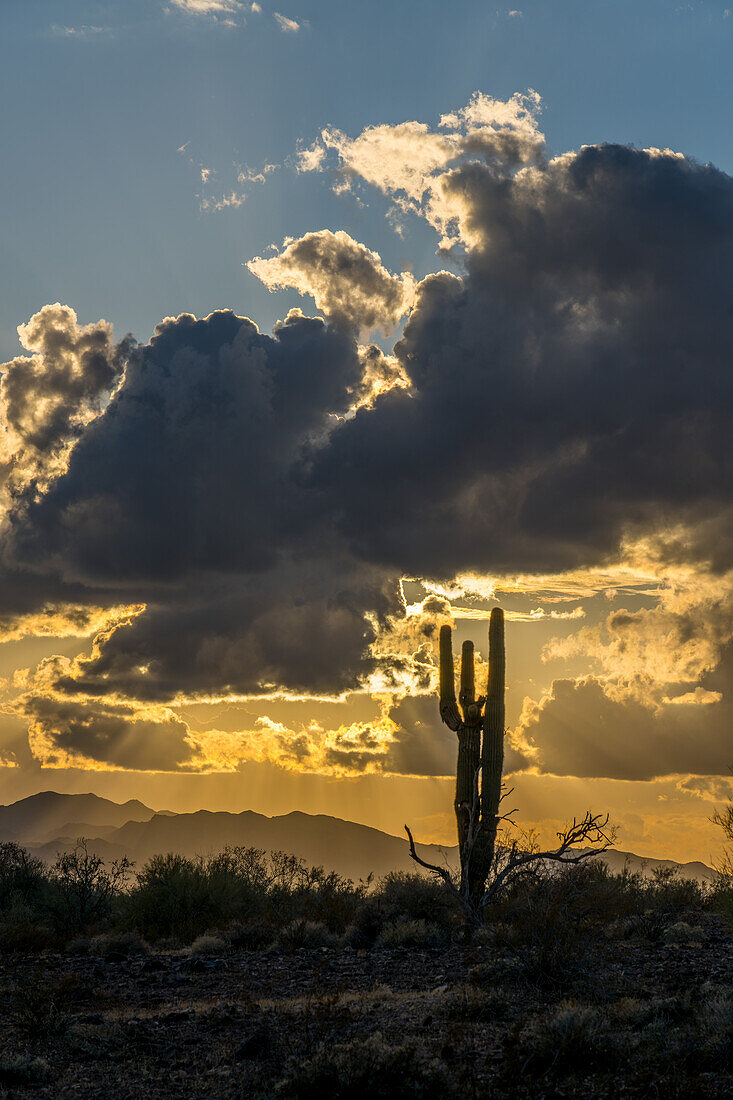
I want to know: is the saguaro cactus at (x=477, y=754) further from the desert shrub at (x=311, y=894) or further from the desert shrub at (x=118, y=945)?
the desert shrub at (x=118, y=945)

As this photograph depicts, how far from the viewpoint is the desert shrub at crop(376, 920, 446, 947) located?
17.6 metres

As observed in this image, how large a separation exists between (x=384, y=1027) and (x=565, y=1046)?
104 inches

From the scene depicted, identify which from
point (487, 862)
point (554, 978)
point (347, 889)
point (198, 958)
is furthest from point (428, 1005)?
point (347, 889)

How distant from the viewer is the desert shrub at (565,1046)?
8.48 meters

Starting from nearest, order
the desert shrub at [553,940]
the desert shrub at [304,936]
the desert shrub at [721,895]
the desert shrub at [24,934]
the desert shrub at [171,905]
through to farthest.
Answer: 1. the desert shrub at [553,940]
2. the desert shrub at [304,936]
3. the desert shrub at [24,934]
4. the desert shrub at [171,905]
5. the desert shrub at [721,895]

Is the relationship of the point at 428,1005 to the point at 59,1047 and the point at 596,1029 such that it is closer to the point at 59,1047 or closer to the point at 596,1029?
the point at 596,1029

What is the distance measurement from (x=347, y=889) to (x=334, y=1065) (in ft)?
54.3

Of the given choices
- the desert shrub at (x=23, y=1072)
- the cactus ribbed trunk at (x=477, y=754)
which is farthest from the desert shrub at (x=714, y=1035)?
the cactus ribbed trunk at (x=477, y=754)

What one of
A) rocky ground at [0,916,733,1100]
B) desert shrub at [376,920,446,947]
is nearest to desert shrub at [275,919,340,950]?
desert shrub at [376,920,446,947]

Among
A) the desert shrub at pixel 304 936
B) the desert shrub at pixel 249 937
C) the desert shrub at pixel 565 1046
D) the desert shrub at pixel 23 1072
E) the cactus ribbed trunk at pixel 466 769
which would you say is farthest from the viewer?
the cactus ribbed trunk at pixel 466 769

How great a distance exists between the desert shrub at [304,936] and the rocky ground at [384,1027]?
229 cm

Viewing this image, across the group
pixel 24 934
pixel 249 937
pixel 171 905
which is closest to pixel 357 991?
pixel 249 937

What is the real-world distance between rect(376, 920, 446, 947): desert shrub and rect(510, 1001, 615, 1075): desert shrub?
867 cm

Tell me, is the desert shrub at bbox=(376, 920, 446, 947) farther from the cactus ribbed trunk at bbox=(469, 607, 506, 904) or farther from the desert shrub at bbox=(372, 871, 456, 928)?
the cactus ribbed trunk at bbox=(469, 607, 506, 904)
